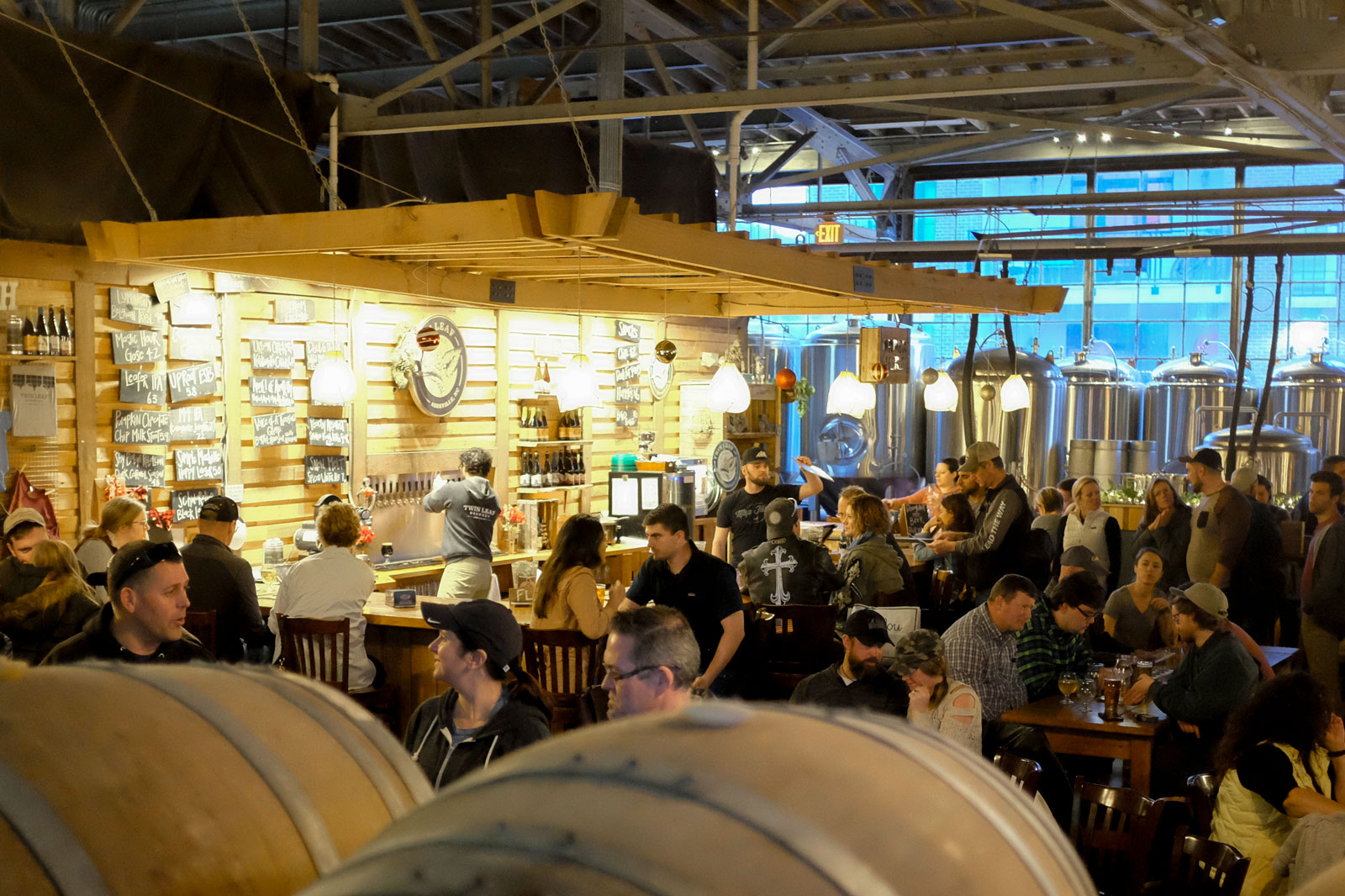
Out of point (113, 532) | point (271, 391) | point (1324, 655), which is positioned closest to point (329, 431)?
point (271, 391)

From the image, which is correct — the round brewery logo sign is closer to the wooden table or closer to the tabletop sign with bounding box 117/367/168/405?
the tabletop sign with bounding box 117/367/168/405

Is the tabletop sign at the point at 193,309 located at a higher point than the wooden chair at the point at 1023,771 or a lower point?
higher

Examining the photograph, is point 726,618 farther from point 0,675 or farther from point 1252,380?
point 1252,380

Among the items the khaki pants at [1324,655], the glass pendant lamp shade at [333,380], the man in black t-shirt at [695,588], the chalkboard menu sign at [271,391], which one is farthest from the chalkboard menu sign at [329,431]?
the khaki pants at [1324,655]

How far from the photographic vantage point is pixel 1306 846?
137 inches

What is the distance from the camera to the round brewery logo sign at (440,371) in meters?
9.38

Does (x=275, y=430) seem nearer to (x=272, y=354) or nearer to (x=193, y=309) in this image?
(x=272, y=354)

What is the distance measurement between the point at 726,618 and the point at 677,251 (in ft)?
5.74

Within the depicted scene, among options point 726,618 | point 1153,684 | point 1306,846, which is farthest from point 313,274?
point 1306,846

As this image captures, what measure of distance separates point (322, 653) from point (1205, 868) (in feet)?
12.6

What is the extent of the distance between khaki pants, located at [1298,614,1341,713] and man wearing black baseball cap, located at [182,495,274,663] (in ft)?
20.9

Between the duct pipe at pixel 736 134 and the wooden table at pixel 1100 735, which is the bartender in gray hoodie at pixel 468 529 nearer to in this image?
the duct pipe at pixel 736 134

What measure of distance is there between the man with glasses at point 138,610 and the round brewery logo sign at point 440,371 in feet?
18.6

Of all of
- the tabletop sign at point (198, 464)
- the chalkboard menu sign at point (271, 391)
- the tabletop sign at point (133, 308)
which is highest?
the tabletop sign at point (133, 308)
